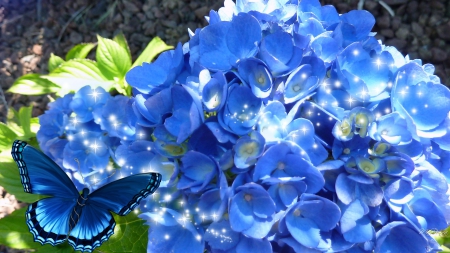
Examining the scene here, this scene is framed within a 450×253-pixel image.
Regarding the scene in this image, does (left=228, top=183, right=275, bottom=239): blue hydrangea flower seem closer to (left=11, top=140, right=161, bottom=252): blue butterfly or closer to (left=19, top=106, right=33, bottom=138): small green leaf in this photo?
(left=11, top=140, right=161, bottom=252): blue butterfly

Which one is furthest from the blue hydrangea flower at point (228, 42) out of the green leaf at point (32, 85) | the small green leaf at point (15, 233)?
the green leaf at point (32, 85)

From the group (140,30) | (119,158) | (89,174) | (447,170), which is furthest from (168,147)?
(140,30)

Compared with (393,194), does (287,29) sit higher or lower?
higher

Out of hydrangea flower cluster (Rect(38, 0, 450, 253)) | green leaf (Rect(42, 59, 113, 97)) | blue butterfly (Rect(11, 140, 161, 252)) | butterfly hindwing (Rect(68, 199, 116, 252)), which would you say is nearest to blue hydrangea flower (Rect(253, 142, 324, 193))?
hydrangea flower cluster (Rect(38, 0, 450, 253))

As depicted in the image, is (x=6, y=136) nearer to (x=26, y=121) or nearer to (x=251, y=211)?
(x=26, y=121)

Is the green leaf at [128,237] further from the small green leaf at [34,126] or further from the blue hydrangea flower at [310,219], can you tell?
the small green leaf at [34,126]

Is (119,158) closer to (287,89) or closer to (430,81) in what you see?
(287,89)
